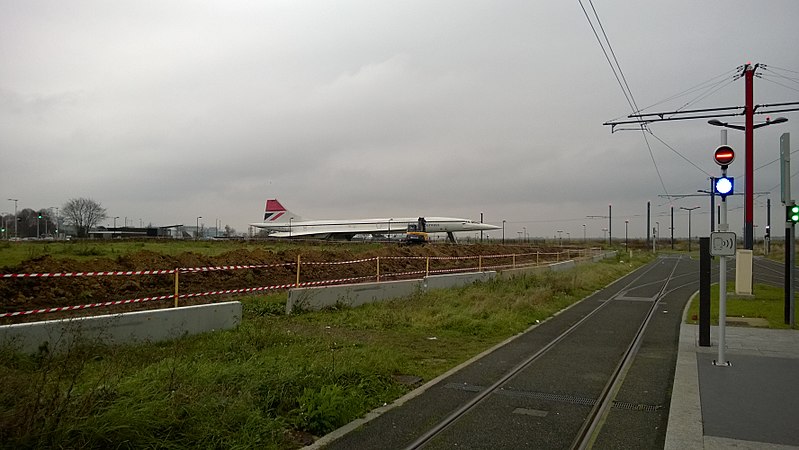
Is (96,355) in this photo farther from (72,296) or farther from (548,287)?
(548,287)

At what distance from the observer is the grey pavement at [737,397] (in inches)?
212

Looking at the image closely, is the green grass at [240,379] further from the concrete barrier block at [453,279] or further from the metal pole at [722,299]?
the concrete barrier block at [453,279]

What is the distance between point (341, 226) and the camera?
78.4 metres

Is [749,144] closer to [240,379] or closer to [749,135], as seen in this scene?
[749,135]

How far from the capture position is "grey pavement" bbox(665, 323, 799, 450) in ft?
17.7

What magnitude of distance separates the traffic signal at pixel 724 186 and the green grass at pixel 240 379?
16.6ft

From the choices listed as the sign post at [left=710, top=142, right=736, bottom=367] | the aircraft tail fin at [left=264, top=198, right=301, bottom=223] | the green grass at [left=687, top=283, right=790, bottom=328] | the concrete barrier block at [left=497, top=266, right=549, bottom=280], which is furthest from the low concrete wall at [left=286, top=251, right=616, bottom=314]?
the aircraft tail fin at [left=264, top=198, right=301, bottom=223]

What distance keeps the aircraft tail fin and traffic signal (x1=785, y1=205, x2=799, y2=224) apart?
87148mm

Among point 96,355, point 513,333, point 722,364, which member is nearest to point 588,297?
point 513,333

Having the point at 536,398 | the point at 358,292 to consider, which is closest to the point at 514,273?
the point at 358,292

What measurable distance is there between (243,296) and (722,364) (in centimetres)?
1223

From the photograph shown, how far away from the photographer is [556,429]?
19.1ft

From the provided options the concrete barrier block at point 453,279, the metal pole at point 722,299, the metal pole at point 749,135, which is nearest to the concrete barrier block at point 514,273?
the concrete barrier block at point 453,279

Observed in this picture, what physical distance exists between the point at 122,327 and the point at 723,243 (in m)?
10.0
